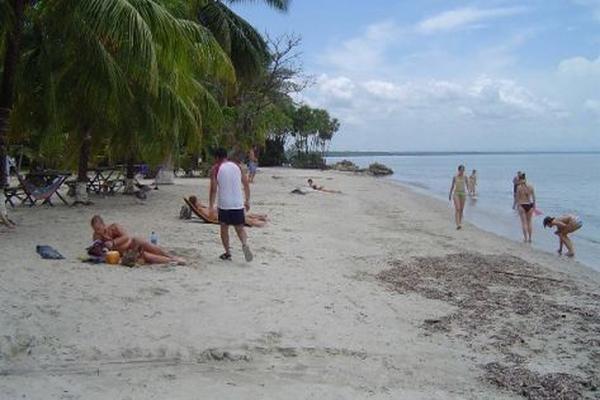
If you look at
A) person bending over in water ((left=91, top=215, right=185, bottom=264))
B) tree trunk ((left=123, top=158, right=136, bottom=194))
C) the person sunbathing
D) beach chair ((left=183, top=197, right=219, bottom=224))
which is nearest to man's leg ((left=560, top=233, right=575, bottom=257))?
the person sunbathing

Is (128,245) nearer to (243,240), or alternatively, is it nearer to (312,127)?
(243,240)

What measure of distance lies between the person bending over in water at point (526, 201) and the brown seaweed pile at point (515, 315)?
3841 millimetres

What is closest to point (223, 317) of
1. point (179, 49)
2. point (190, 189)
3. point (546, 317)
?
point (546, 317)

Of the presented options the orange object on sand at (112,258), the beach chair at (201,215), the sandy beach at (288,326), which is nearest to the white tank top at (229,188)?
the sandy beach at (288,326)

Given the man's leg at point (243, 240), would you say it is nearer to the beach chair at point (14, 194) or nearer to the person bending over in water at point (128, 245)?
the person bending over in water at point (128, 245)

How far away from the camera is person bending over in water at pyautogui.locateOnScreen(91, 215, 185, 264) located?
7910mm

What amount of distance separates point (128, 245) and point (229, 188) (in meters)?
1.51

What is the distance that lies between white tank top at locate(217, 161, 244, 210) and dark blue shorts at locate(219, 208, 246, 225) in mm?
54

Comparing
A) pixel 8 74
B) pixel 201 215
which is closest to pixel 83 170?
pixel 201 215

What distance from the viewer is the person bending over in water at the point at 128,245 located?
26.0 ft

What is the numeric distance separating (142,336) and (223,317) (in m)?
0.95

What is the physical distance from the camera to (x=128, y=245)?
7914 mm

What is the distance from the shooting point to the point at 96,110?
13695 millimetres

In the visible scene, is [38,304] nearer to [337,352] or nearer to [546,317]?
[337,352]
